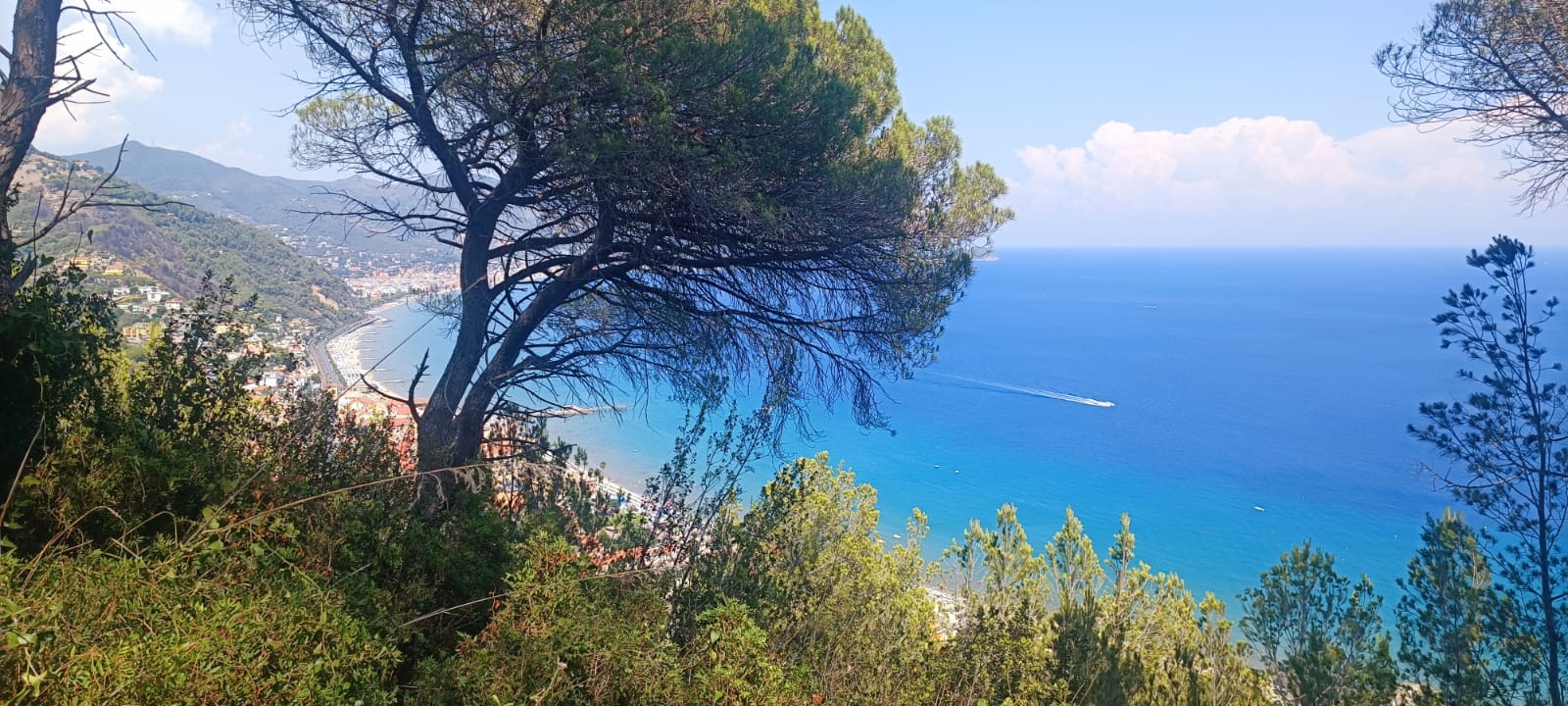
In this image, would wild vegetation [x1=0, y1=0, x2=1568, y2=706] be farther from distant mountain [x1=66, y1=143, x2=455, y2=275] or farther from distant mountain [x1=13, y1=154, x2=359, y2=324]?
distant mountain [x1=13, y1=154, x2=359, y2=324]

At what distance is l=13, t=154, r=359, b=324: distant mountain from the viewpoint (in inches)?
407

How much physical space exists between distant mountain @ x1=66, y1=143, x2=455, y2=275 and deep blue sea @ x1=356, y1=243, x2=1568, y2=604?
4.37 m

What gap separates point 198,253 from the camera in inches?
585

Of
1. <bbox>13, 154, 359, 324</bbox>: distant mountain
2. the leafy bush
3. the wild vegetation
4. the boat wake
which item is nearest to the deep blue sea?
the boat wake

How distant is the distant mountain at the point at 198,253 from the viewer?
10349 mm

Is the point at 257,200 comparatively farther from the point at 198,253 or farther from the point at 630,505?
the point at 630,505

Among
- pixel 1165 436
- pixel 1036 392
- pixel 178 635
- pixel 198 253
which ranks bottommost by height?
pixel 1165 436

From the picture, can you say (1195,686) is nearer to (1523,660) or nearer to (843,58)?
(1523,660)

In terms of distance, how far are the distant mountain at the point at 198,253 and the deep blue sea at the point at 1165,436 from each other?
303 centimetres

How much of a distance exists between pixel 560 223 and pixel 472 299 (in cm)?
82

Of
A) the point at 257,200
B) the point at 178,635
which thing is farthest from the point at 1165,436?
the point at 257,200

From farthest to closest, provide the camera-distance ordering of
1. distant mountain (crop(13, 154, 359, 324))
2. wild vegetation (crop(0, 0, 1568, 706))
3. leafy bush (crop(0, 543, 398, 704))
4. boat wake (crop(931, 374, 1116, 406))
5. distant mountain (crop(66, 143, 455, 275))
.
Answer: boat wake (crop(931, 374, 1116, 406)) → distant mountain (crop(66, 143, 455, 275)) → distant mountain (crop(13, 154, 359, 324)) → wild vegetation (crop(0, 0, 1568, 706)) → leafy bush (crop(0, 543, 398, 704))

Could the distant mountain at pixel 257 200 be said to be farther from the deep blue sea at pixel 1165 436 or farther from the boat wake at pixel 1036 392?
the boat wake at pixel 1036 392

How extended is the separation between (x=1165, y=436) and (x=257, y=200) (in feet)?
140
